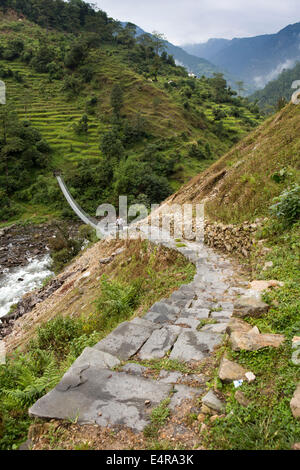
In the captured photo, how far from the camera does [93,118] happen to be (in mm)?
37750

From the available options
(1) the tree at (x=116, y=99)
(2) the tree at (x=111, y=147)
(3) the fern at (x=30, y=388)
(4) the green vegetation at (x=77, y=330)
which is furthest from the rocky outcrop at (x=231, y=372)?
(1) the tree at (x=116, y=99)

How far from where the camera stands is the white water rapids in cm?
1273

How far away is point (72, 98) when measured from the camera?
134 feet

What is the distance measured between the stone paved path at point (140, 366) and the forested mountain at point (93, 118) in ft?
64.5

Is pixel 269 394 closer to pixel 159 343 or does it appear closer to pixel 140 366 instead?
pixel 140 366

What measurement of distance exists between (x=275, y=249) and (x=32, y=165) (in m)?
28.8

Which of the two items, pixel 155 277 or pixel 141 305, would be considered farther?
pixel 155 277

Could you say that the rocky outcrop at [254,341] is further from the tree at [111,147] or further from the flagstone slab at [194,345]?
the tree at [111,147]

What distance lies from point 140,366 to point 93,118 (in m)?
39.3

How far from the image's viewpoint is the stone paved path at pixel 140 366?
2.11m

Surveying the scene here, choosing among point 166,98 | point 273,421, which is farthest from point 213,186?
Answer: point 166,98

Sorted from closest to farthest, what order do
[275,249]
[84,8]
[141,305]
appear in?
[275,249], [141,305], [84,8]

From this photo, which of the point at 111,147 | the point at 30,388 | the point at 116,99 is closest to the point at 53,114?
the point at 116,99
